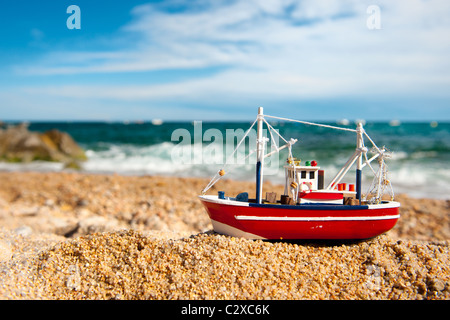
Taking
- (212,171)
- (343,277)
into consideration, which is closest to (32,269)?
(343,277)

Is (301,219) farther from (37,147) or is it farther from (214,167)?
(37,147)

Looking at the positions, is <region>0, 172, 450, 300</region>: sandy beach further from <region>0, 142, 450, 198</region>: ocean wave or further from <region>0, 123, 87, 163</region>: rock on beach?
<region>0, 123, 87, 163</region>: rock on beach

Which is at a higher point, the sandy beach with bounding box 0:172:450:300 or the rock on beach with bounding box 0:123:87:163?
the rock on beach with bounding box 0:123:87:163

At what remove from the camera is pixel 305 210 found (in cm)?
493

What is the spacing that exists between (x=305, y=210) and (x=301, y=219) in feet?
0.49

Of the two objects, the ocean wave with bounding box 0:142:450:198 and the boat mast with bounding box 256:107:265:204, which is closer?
the boat mast with bounding box 256:107:265:204

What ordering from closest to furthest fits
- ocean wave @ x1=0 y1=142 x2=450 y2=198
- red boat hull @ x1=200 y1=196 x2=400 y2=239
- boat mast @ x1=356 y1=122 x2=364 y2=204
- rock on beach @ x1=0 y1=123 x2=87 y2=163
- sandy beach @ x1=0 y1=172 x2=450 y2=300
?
sandy beach @ x1=0 y1=172 x2=450 y2=300, red boat hull @ x1=200 y1=196 x2=400 y2=239, boat mast @ x1=356 y1=122 x2=364 y2=204, ocean wave @ x1=0 y1=142 x2=450 y2=198, rock on beach @ x1=0 y1=123 x2=87 y2=163

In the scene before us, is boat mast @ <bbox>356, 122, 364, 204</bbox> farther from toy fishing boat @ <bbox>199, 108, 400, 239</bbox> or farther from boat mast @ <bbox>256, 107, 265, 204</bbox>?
boat mast @ <bbox>256, 107, 265, 204</bbox>

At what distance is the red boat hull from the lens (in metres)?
4.96

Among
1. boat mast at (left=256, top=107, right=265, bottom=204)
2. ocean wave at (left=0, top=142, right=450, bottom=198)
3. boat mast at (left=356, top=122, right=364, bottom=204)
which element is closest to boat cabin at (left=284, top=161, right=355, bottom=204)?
boat mast at (left=356, top=122, right=364, bottom=204)

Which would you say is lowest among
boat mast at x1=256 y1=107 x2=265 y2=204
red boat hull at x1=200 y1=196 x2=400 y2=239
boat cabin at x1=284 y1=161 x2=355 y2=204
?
Result: red boat hull at x1=200 y1=196 x2=400 y2=239

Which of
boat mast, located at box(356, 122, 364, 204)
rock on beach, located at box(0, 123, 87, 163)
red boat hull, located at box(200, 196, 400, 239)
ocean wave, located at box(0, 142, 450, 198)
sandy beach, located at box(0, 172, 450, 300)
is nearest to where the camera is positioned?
sandy beach, located at box(0, 172, 450, 300)

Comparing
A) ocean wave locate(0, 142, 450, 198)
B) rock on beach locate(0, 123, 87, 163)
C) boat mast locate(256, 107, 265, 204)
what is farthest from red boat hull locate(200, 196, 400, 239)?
rock on beach locate(0, 123, 87, 163)
